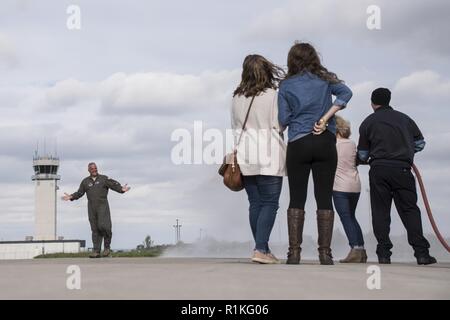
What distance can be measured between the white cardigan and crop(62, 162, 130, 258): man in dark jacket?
751cm

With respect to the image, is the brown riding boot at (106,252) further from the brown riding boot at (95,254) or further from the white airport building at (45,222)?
the white airport building at (45,222)

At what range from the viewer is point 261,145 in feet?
26.5

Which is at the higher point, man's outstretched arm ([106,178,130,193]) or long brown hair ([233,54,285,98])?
long brown hair ([233,54,285,98])

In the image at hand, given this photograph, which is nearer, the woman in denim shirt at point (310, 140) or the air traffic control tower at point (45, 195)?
the woman in denim shirt at point (310, 140)

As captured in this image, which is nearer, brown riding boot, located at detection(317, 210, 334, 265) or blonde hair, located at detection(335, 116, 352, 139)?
brown riding boot, located at detection(317, 210, 334, 265)

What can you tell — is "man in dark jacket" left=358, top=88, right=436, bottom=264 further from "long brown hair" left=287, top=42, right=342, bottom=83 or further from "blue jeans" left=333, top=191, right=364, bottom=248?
"long brown hair" left=287, top=42, right=342, bottom=83

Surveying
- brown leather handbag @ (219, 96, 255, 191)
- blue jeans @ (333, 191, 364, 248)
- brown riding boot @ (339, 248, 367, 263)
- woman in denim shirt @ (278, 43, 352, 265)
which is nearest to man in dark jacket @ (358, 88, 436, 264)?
brown riding boot @ (339, 248, 367, 263)

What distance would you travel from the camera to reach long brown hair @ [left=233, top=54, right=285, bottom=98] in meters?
8.16

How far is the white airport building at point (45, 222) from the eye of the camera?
147750mm

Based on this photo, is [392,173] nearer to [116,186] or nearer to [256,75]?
[256,75]

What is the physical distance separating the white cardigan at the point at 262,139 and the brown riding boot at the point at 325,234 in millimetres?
618

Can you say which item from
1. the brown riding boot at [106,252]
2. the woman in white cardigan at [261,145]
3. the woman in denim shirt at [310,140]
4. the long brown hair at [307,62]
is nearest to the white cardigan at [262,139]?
the woman in white cardigan at [261,145]
